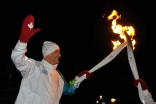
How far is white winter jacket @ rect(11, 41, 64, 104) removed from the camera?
240cm

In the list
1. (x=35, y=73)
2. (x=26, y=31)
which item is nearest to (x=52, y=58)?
(x=35, y=73)

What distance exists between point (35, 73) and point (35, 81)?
11 centimetres

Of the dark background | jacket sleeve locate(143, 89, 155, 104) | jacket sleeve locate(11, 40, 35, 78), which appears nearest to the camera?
jacket sleeve locate(11, 40, 35, 78)

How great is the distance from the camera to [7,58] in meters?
9.25

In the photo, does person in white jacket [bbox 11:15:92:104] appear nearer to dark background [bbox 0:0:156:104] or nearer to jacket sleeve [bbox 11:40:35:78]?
jacket sleeve [bbox 11:40:35:78]

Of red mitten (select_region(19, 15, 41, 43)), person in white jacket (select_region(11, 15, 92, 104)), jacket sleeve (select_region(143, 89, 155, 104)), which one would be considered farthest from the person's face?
jacket sleeve (select_region(143, 89, 155, 104))

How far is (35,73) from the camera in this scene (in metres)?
2.72

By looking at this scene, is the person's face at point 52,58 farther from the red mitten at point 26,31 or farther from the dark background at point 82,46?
the dark background at point 82,46

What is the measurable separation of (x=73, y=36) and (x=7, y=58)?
407cm

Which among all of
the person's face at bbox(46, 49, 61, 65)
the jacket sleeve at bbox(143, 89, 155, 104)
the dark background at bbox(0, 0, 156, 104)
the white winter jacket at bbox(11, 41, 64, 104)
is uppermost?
the dark background at bbox(0, 0, 156, 104)

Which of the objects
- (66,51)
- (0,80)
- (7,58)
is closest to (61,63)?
(66,51)

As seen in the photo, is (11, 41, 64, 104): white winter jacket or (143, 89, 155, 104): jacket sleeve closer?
(11, 41, 64, 104): white winter jacket

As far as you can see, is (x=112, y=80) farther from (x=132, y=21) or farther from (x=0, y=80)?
(x=0, y=80)

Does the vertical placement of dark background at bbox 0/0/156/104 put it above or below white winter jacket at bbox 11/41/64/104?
above
